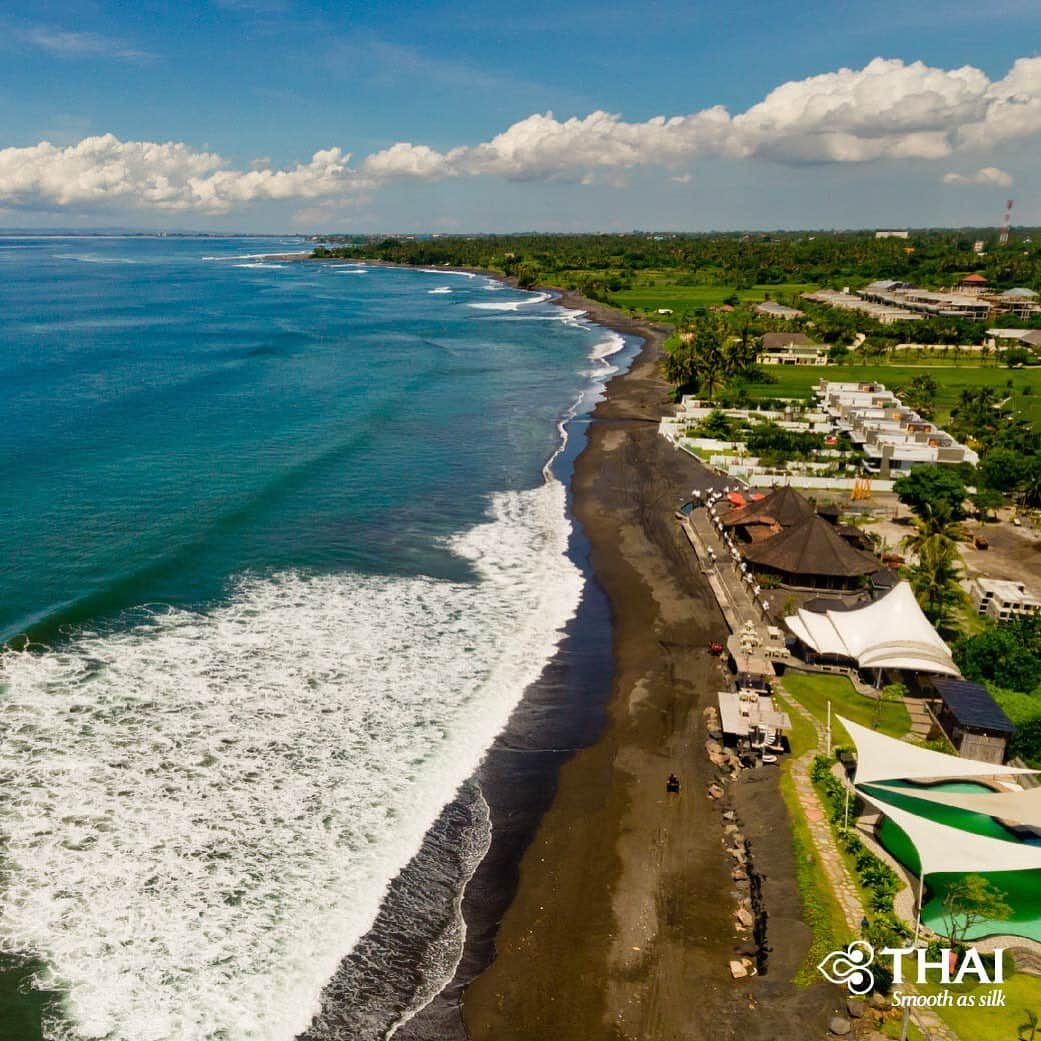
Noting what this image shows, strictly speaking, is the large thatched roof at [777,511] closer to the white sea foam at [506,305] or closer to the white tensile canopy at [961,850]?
the white tensile canopy at [961,850]

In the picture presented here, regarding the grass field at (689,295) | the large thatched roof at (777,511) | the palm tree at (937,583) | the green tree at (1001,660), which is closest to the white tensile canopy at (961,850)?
the green tree at (1001,660)

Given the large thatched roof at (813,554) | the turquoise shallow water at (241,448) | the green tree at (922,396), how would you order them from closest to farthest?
the large thatched roof at (813,554) → the turquoise shallow water at (241,448) → the green tree at (922,396)

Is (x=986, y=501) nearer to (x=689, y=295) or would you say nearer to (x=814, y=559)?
(x=814, y=559)

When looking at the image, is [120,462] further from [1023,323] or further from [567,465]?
[1023,323]

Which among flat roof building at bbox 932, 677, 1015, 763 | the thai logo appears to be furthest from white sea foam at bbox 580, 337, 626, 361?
the thai logo

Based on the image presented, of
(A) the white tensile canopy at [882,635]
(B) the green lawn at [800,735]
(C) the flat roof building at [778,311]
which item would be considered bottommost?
(B) the green lawn at [800,735]
